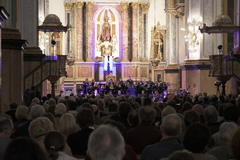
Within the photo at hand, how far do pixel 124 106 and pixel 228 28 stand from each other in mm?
17597

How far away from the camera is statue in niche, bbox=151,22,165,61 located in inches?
1698

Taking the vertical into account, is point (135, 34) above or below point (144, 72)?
above

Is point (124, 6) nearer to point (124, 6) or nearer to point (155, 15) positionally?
point (124, 6)

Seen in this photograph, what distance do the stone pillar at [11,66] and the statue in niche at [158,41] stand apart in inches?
973

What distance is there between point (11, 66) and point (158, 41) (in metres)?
25.6

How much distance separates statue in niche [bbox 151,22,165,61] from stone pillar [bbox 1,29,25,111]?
24706mm

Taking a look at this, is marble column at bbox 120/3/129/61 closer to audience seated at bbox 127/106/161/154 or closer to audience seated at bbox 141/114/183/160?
audience seated at bbox 127/106/161/154

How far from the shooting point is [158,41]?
43.3 meters

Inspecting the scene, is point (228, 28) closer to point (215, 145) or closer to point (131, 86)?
point (131, 86)

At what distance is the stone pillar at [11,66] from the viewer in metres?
18.4

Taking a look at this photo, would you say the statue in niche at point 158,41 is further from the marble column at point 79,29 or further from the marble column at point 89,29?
the marble column at point 79,29

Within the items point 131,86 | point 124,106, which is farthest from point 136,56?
point 124,106

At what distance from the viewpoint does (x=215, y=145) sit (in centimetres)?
674

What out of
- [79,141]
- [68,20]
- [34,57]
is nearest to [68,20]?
[68,20]
